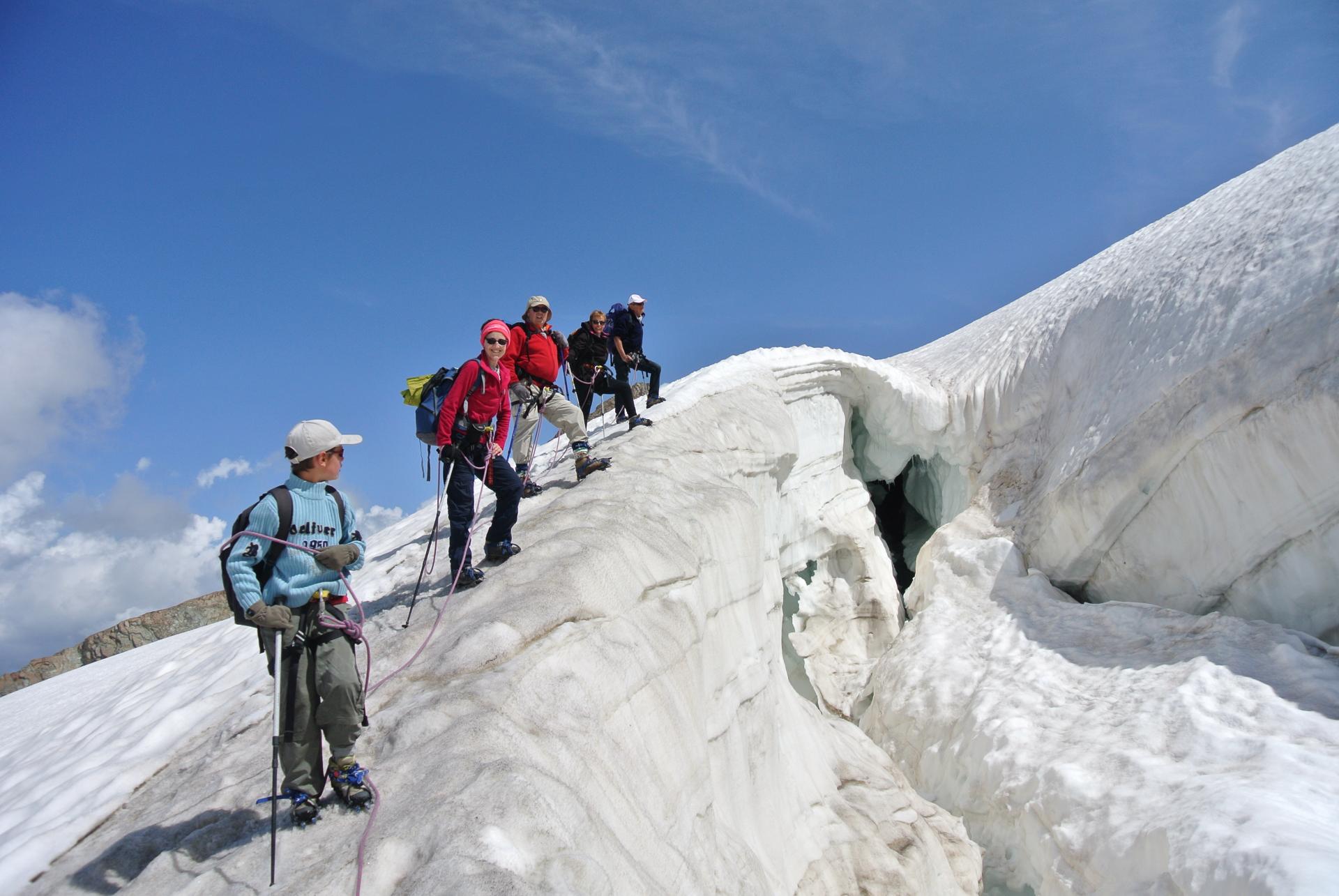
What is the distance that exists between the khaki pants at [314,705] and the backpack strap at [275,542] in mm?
237

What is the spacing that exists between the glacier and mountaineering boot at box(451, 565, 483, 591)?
14 cm

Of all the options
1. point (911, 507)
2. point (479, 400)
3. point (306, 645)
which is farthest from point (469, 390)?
point (911, 507)

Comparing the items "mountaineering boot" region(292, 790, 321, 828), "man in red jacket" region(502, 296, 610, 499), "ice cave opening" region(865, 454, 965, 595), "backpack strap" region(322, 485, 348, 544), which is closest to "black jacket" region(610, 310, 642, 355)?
"man in red jacket" region(502, 296, 610, 499)

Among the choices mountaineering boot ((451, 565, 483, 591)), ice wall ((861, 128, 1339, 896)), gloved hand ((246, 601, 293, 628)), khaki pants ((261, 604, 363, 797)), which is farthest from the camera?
ice wall ((861, 128, 1339, 896))

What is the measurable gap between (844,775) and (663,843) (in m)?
4.28

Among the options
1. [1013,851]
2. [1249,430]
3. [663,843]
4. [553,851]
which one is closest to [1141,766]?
[1013,851]

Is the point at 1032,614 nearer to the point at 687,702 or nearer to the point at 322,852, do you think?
the point at 687,702

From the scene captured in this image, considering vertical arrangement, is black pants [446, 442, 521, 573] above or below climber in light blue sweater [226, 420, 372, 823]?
above

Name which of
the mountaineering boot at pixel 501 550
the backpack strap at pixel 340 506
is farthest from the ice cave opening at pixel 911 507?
the backpack strap at pixel 340 506

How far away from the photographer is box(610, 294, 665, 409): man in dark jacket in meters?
8.66

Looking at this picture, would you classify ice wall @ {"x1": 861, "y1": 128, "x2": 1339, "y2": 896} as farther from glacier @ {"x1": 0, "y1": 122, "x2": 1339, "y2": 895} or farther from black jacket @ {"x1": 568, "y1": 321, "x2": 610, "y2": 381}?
black jacket @ {"x1": 568, "y1": 321, "x2": 610, "y2": 381}

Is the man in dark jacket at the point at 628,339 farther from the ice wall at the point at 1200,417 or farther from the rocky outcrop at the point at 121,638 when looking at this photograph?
the rocky outcrop at the point at 121,638

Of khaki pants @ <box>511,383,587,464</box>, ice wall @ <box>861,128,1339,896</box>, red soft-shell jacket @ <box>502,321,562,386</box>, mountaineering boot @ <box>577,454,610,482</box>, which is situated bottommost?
ice wall @ <box>861,128,1339,896</box>

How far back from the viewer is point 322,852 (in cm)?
327
